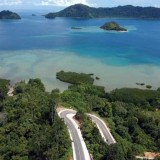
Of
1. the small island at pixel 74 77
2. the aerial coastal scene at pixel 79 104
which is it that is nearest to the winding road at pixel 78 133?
the aerial coastal scene at pixel 79 104

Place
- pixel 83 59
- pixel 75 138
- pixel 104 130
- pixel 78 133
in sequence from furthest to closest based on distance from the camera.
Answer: pixel 83 59
pixel 104 130
pixel 78 133
pixel 75 138

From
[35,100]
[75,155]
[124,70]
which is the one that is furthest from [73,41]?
[75,155]

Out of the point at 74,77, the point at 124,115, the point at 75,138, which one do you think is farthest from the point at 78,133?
the point at 74,77

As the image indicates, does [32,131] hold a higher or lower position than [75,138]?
higher

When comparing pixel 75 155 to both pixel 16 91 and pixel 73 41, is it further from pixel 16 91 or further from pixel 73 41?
pixel 73 41

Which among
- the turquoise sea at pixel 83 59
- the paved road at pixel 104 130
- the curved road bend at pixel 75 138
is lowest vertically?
the turquoise sea at pixel 83 59

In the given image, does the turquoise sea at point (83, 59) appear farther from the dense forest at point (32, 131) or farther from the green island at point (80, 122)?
the dense forest at point (32, 131)

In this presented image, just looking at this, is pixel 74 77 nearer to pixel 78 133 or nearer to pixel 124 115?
pixel 124 115
